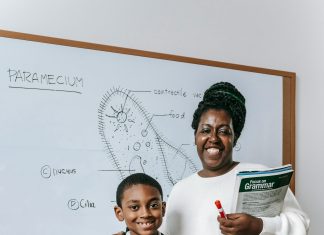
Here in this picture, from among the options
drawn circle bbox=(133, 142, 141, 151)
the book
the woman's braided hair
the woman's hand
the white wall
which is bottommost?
the woman's hand

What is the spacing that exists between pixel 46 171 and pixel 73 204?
4.9 inches

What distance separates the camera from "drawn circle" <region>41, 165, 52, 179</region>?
4.57 feet

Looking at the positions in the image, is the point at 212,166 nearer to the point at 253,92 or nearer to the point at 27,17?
the point at 253,92

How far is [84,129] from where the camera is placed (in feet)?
4.81

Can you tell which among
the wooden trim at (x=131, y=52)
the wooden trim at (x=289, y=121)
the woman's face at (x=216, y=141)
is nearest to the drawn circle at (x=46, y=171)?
the wooden trim at (x=131, y=52)

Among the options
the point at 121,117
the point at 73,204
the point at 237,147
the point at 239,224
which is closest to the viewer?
the point at 239,224

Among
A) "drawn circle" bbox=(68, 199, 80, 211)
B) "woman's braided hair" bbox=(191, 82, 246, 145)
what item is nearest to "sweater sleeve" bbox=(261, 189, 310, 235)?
"woman's braided hair" bbox=(191, 82, 246, 145)

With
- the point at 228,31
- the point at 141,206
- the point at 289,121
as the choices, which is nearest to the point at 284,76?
the point at 289,121

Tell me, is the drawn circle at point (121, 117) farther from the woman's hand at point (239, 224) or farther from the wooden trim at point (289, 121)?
the wooden trim at point (289, 121)

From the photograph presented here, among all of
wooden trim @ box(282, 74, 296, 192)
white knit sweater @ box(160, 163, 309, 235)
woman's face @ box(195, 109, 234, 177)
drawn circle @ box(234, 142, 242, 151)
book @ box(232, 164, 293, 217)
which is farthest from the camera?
wooden trim @ box(282, 74, 296, 192)

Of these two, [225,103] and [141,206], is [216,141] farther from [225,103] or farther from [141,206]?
[141,206]

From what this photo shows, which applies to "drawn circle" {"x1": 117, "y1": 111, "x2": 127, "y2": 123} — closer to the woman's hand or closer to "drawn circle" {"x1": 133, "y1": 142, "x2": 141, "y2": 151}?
"drawn circle" {"x1": 133, "y1": 142, "x2": 141, "y2": 151}

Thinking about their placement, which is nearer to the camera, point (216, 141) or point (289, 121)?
point (216, 141)

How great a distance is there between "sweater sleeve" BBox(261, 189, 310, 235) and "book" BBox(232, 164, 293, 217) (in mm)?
24
